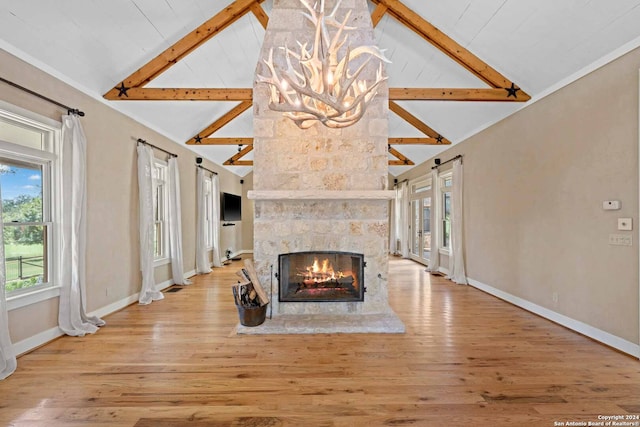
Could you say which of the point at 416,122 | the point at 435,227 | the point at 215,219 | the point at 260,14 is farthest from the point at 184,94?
the point at 435,227

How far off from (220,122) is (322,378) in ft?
17.1

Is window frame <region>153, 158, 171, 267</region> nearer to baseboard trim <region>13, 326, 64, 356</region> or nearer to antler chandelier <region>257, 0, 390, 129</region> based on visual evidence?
baseboard trim <region>13, 326, 64, 356</region>

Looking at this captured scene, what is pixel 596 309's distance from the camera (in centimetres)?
297

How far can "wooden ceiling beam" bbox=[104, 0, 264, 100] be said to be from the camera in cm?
354

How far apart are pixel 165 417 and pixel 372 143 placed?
3218mm

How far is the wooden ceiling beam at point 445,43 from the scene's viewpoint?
3.70m

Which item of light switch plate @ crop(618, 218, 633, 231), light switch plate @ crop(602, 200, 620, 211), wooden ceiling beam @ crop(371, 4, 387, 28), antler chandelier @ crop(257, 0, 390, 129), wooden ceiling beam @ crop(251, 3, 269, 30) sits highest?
wooden ceiling beam @ crop(371, 4, 387, 28)

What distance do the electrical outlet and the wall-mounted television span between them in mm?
7351

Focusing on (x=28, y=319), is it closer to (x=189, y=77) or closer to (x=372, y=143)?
(x=189, y=77)

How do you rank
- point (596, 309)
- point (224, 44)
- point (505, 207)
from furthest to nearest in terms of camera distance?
point (505, 207)
point (224, 44)
point (596, 309)

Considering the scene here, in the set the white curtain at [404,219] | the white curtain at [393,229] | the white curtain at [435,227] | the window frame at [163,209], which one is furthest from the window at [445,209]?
the window frame at [163,209]

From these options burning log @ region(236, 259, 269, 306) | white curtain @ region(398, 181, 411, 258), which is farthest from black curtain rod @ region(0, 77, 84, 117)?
white curtain @ region(398, 181, 411, 258)

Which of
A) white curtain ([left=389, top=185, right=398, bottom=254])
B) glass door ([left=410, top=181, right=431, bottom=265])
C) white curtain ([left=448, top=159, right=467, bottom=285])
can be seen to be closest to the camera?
white curtain ([left=448, top=159, right=467, bottom=285])

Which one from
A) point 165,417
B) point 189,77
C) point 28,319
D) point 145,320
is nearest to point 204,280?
point 145,320
